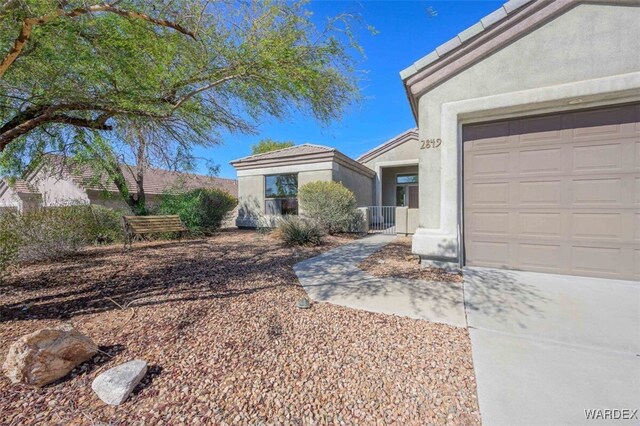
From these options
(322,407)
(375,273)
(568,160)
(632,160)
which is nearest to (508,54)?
(568,160)

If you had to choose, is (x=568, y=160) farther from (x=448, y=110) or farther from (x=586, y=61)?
(x=448, y=110)

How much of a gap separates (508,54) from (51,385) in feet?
24.9

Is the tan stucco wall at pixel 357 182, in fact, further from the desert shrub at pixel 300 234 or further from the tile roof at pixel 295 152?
the desert shrub at pixel 300 234

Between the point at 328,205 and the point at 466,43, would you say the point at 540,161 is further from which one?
the point at 328,205

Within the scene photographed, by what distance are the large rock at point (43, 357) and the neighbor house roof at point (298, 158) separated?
11035mm

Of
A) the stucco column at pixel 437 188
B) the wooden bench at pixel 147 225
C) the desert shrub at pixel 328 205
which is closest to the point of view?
the stucco column at pixel 437 188

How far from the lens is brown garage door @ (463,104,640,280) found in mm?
4496

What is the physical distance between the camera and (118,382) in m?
2.18

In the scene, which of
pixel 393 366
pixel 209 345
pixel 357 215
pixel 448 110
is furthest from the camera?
pixel 357 215

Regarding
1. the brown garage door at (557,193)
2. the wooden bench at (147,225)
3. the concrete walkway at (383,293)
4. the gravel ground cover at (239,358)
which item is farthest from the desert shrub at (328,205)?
the gravel ground cover at (239,358)

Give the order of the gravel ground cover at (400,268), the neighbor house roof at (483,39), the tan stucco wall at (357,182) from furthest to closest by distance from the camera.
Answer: the tan stucco wall at (357,182), the gravel ground cover at (400,268), the neighbor house roof at (483,39)

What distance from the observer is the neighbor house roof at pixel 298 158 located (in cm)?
1265

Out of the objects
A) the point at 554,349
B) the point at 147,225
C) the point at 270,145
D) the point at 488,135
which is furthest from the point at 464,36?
the point at 270,145

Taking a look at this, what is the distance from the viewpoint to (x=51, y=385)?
2.24 metres
